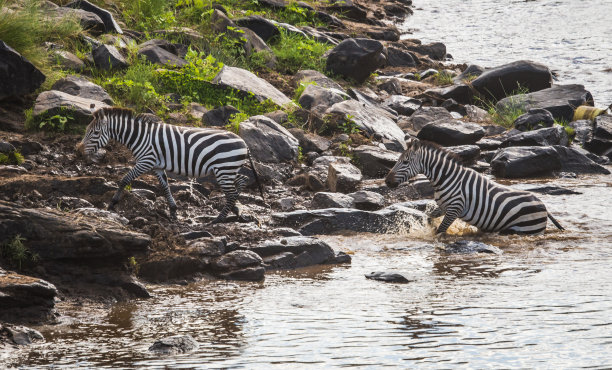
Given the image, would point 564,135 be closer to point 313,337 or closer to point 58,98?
point 58,98

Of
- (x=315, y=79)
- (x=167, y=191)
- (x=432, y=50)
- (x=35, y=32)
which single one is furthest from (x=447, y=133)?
(x=432, y=50)

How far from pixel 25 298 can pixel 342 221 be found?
549 cm

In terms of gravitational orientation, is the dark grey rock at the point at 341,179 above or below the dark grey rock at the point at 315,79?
below

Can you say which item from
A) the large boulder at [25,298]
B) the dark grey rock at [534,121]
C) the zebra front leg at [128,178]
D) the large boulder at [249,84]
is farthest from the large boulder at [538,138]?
the large boulder at [25,298]

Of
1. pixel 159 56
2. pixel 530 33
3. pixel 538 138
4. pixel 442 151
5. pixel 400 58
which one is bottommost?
pixel 442 151

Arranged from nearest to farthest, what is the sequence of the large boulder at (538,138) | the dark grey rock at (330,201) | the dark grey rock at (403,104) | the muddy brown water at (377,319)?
the muddy brown water at (377,319), the dark grey rock at (330,201), the large boulder at (538,138), the dark grey rock at (403,104)

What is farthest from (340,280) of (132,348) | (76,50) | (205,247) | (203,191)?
(76,50)

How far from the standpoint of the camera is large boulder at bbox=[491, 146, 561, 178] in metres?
15.9

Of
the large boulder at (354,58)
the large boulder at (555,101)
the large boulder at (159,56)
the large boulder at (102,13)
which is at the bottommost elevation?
the large boulder at (555,101)

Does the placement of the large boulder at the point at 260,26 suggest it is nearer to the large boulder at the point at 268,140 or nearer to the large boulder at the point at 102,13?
the large boulder at the point at 102,13

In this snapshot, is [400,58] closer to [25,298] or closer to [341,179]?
[341,179]

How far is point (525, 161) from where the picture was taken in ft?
52.4

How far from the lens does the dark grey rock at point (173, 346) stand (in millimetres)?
6328

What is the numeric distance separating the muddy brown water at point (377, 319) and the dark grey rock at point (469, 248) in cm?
23
